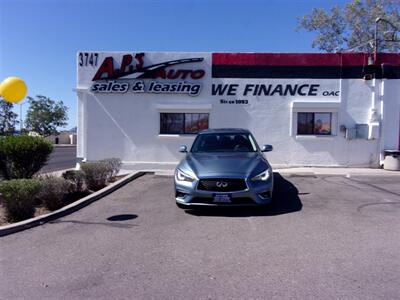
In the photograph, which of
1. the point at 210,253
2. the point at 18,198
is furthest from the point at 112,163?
the point at 210,253

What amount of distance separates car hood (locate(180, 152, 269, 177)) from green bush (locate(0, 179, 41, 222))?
2910mm

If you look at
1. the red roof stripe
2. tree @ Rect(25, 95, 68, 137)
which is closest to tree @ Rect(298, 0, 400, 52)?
the red roof stripe

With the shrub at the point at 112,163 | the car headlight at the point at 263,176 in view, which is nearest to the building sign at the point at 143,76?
the shrub at the point at 112,163

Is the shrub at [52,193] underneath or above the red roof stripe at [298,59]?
underneath

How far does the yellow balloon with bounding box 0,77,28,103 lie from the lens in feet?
25.7

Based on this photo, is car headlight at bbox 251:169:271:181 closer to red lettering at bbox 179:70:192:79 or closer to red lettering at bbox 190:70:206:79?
red lettering at bbox 190:70:206:79

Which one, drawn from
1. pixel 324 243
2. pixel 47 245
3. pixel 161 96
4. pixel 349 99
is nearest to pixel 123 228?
pixel 47 245

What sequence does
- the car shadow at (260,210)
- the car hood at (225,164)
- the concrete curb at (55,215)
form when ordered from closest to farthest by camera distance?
1. the concrete curb at (55,215)
2. the car hood at (225,164)
3. the car shadow at (260,210)

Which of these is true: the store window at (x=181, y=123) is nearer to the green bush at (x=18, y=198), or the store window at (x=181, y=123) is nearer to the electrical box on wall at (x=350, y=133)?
the electrical box on wall at (x=350, y=133)

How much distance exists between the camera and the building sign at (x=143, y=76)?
1438 centimetres

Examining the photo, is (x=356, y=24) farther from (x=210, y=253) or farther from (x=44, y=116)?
(x=44, y=116)

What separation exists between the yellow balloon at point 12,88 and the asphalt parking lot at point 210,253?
2996 mm

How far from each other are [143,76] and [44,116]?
52.7 metres

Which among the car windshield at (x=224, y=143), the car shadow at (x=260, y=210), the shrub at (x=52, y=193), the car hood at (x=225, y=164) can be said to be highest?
the car windshield at (x=224, y=143)
